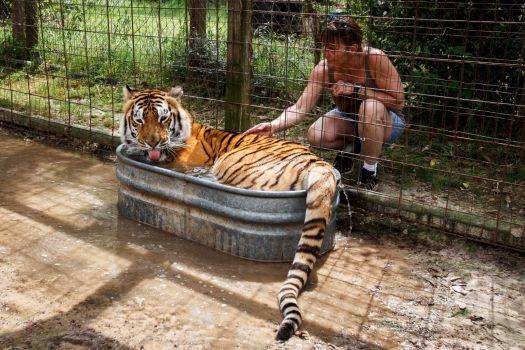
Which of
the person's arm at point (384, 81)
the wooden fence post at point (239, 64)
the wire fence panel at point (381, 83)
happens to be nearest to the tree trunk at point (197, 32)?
the wire fence panel at point (381, 83)

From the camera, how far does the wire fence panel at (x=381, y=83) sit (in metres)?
3.91

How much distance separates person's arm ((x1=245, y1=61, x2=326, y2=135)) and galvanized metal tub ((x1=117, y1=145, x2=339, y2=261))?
90cm

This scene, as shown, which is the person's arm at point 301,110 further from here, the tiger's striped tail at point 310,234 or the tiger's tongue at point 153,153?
the tiger's striped tail at point 310,234

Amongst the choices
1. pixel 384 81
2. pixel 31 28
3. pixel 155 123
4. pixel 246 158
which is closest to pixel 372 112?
pixel 384 81

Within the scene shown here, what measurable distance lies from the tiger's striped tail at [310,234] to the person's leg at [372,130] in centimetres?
85

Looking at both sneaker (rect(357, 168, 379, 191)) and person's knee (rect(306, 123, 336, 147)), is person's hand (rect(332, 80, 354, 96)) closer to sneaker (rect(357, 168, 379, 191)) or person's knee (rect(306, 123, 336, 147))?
person's knee (rect(306, 123, 336, 147))

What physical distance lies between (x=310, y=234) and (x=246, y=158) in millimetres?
843

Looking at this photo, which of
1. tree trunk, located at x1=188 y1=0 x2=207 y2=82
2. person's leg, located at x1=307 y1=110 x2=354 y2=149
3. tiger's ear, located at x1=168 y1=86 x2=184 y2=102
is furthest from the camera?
tree trunk, located at x1=188 y1=0 x2=207 y2=82

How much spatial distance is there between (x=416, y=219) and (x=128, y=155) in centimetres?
213

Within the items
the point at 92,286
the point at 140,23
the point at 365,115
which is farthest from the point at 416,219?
the point at 140,23

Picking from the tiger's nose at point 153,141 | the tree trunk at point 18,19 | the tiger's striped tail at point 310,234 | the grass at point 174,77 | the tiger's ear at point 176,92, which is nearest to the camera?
the tiger's striped tail at point 310,234

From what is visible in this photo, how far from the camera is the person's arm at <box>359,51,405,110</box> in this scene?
401 cm

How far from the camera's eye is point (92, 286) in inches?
119

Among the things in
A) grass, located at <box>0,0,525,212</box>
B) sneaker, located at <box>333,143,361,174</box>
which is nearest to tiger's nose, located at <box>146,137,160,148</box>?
grass, located at <box>0,0,525,212</box>
